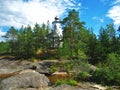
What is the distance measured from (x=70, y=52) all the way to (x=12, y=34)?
53099mm

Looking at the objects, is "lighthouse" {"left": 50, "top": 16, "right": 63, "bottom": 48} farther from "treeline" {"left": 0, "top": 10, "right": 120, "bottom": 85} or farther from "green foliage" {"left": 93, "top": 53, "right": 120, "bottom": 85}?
"green foliage" {"left": 93, "top": 53, "right": 120, "bottom": 85}

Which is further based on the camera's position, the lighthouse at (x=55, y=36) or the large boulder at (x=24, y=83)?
the lighthouse at (x=55, y=36)

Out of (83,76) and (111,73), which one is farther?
(83,76)

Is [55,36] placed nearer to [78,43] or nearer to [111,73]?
[78,43]

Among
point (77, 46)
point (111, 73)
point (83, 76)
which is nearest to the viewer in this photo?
point (111, 73)

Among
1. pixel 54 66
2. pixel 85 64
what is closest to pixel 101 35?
pixel 54 66

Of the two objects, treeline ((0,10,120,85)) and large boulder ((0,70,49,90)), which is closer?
large boulder ((0,70,49,90))

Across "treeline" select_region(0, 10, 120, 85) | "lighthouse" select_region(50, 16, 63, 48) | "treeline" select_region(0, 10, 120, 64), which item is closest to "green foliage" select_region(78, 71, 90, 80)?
"treeline" select_region(0, 10, 120, 85)

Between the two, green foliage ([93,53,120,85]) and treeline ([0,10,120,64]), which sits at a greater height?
treeline ([0,10,120,64])

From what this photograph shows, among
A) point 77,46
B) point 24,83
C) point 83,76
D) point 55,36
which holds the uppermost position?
point 55,36

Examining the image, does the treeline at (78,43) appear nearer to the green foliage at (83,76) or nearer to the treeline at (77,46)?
the treeline at (77,46)

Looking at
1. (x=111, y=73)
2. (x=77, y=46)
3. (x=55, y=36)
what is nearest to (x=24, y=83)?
(x=111, y=73)

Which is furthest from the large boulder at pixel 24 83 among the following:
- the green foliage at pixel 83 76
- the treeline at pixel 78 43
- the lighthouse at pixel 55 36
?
the lighthouse at pixel 55 36

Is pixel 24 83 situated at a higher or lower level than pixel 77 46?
lower
